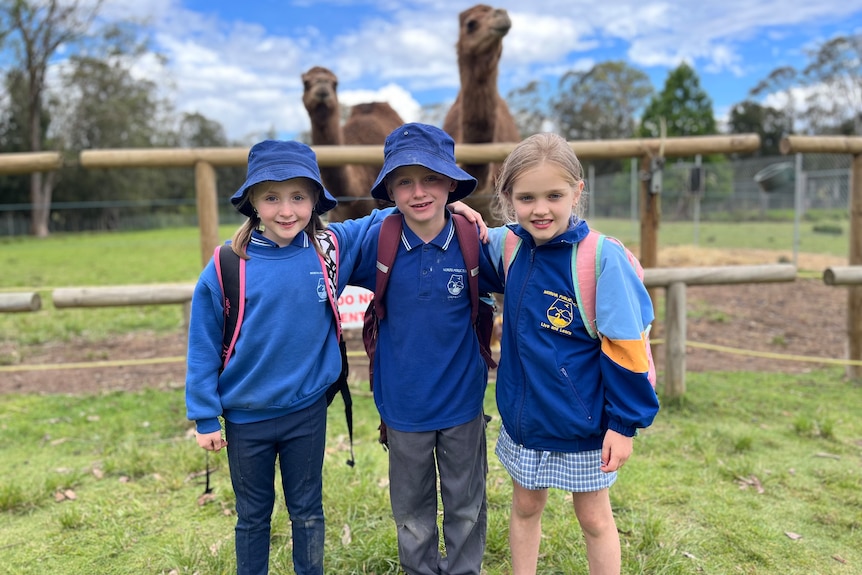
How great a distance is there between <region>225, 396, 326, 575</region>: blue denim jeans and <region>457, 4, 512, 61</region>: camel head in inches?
150

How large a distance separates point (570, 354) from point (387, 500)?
1590 millimetres

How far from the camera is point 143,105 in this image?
3747 cm

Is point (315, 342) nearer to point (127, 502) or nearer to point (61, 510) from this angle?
point (127, 502)

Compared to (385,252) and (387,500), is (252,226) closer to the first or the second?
(385,252)

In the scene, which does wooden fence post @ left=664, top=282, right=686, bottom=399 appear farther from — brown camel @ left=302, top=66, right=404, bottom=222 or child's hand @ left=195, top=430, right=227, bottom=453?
child's hand @ left=195, top=430, right=227, bottom=453

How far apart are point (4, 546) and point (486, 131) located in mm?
4293


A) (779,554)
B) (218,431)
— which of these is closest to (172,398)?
(218,431)

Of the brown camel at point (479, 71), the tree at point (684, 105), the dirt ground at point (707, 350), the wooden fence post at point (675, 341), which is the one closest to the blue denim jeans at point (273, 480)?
the dirt ground at point (707, 350)

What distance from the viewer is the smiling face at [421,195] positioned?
201cm

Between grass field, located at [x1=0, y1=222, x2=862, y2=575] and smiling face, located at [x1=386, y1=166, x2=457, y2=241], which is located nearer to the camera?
smiling face, located at [x1=386, y1=166, x2=457, y2=241]

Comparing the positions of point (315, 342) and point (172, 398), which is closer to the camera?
point (315, 342)

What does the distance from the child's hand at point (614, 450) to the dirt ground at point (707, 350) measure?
354 cm

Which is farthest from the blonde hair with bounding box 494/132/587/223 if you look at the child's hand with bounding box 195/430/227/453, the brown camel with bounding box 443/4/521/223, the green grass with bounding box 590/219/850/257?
the green grass with bounding box 590/219/850/257

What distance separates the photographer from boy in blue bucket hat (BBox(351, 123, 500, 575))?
2.02 m
